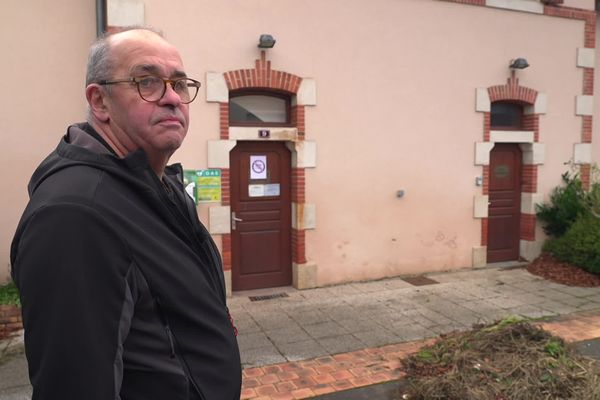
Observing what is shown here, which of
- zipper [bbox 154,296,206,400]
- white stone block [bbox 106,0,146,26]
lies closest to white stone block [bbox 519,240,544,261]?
white stone block [bbox 106,0,146,26]

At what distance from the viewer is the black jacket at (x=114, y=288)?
3.50ft

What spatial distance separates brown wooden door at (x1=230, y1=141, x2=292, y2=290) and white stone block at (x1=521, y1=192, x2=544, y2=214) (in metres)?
4.50

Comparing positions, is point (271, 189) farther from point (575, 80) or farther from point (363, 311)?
point (575, 80)

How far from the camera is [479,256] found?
25.9 ft

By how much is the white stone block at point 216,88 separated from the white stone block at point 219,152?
1.79ft

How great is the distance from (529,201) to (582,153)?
1.41 metres

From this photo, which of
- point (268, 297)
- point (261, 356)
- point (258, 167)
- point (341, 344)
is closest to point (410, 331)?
point (341, 344)

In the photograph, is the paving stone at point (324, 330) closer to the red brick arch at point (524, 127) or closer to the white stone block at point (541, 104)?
the red brick arch at point (524, 127)

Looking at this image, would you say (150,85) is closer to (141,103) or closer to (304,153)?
(141,103)

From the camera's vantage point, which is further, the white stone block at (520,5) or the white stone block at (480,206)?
the white stone block at (480,206)

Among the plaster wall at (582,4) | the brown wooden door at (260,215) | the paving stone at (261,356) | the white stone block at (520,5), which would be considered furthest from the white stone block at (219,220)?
the plaster wall at (582,4)

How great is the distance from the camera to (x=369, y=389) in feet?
12.3

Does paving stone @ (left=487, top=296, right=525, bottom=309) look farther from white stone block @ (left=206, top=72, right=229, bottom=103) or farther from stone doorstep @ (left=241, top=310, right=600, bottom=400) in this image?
white stone block @ (left=206, top=72, right=229, bottom=103)

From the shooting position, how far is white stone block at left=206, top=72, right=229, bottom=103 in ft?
19.7
